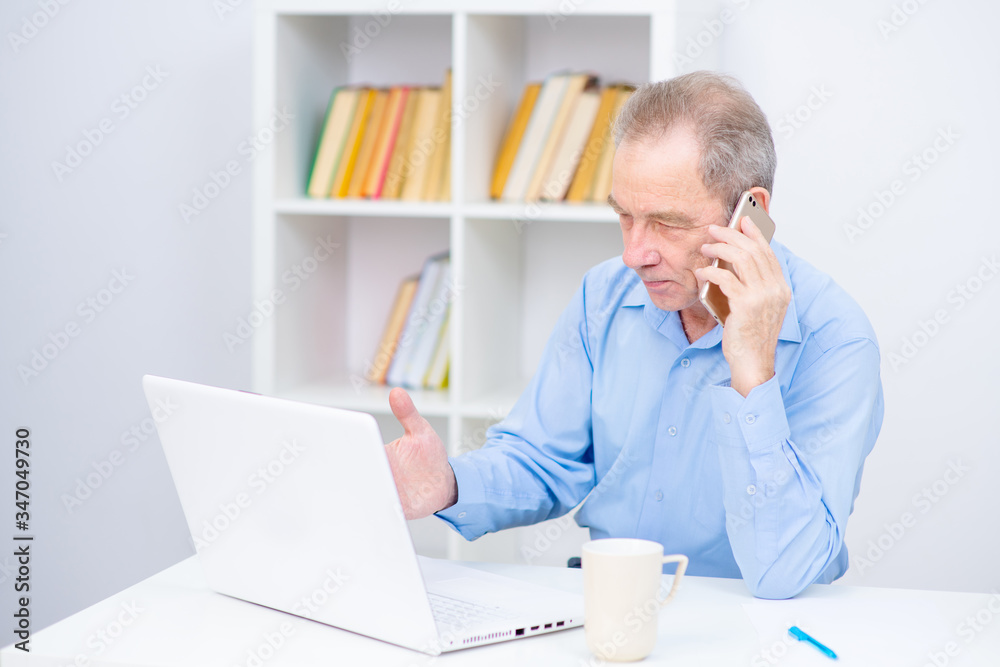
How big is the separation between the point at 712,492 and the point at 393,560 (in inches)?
28.0

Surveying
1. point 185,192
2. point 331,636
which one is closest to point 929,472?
point 331,636

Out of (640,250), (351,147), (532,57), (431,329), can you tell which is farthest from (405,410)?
(532,57)

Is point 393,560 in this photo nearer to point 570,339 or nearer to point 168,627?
point 168,627

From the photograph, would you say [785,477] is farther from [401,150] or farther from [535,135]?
[401,150]

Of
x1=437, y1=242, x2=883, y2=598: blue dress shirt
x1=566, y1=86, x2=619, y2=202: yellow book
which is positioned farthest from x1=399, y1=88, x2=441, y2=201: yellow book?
x1=437, y1=242, x2=883, y2=598: blue dress shirt

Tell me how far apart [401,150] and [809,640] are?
164 cm

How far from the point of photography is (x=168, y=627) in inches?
44.0

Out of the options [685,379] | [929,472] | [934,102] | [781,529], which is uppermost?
[934,102]

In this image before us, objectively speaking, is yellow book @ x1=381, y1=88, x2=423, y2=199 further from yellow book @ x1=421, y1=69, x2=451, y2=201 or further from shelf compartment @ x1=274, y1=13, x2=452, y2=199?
shelf compartment @ x1=274, y1=13, x2=452, y2=199

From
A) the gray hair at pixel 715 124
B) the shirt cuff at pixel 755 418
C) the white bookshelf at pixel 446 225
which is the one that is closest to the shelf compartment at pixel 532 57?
the white bookshelf at pixel 446 225

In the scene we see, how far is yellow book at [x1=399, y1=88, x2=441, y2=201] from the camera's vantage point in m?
2.38

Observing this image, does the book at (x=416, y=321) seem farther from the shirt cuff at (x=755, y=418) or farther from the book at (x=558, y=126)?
the shirt cuff at (x=755, y=418)

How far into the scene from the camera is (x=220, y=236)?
2.68m

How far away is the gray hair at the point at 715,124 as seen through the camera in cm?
143
